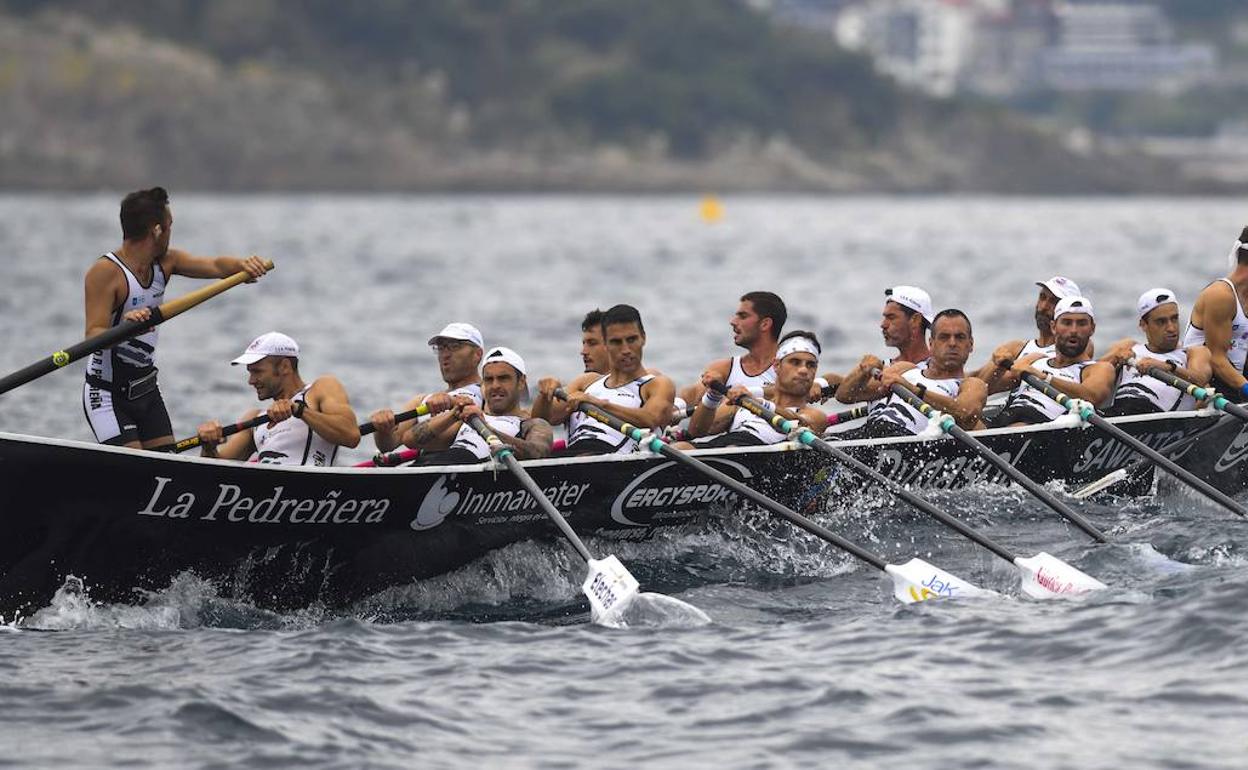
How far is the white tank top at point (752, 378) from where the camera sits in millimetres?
15367

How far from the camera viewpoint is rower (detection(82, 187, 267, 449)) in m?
12.6

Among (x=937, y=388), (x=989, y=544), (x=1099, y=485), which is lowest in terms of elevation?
(x=989, y=544)

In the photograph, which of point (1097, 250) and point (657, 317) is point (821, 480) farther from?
point (1097, 250)

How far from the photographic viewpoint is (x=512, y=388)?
549 inches

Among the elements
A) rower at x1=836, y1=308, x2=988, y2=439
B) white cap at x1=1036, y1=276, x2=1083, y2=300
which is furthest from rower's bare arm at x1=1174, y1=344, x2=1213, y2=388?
rower at x1=836, y1=308, x2=988, y2=439

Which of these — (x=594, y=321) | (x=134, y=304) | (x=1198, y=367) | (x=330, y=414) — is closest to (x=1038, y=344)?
(x=1198, y=367)

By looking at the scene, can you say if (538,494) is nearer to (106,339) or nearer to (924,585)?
(924,585)

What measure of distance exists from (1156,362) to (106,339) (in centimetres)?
848

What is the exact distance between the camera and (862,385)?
15.6 m

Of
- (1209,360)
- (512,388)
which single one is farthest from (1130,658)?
(1209,360)

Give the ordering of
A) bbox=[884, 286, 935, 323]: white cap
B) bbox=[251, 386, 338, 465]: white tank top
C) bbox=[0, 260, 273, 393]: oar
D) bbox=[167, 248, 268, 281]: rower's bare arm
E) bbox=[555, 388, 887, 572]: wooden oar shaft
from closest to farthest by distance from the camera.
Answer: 1. bbox=[0, 260, 273, 393]: oar
2. bbox=[167, 248, 268, 281]: rower's bare arm
3. bbox=[555, 388, 887, 572]: wooden oar shaft
4. bbox=[251, 386, 338, 465]: white tank top
5. bbox=[884, 286, 935, 323]: white cap

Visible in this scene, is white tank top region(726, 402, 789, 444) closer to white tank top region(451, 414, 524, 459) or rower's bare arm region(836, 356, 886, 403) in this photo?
rower's bare arm region(836, 356, 886, 403)

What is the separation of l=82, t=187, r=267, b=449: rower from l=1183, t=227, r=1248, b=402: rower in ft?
26.2

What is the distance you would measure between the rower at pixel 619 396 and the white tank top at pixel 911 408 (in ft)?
6.60
